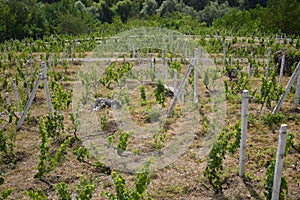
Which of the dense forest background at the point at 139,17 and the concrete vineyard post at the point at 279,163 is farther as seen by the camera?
the dense forest background at the point at 139,17

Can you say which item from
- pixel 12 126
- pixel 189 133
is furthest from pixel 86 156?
pixel 12 126

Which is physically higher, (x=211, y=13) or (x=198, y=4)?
(x=198, y=4)

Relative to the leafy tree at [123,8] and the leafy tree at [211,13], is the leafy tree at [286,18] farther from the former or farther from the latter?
the leafy tree at [123,8]

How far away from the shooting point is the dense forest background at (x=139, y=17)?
23481mm

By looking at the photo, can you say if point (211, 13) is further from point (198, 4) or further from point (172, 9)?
point (198, 4)

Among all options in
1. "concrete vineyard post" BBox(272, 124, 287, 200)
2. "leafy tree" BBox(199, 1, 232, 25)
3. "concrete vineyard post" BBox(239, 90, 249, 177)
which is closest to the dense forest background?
"leafy tree" BBox(199, 1, 232, 25)

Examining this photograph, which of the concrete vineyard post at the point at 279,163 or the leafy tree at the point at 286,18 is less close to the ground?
the leafy tree at the point at 286,18

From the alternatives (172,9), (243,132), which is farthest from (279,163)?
(172,9)

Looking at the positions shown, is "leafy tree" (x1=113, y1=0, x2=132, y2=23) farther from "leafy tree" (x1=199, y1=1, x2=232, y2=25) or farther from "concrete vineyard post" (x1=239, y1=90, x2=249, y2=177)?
"concrete vineyard post" (x1=239, y1=90, x2=249, y2=177)

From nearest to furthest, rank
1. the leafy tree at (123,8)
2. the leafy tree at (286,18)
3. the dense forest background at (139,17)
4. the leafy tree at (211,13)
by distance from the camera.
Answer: the leafy tree at (286,18) → the dense forest background at (139,17) → the leafy tree at (211,13) → the leafy tree at (123,8)

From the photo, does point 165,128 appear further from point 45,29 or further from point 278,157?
point 45,29

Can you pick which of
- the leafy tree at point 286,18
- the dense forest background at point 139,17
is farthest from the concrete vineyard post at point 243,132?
the leafy tree at point 286,18

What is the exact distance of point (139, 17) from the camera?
4438 cm

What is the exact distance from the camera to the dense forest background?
77.0 ft
